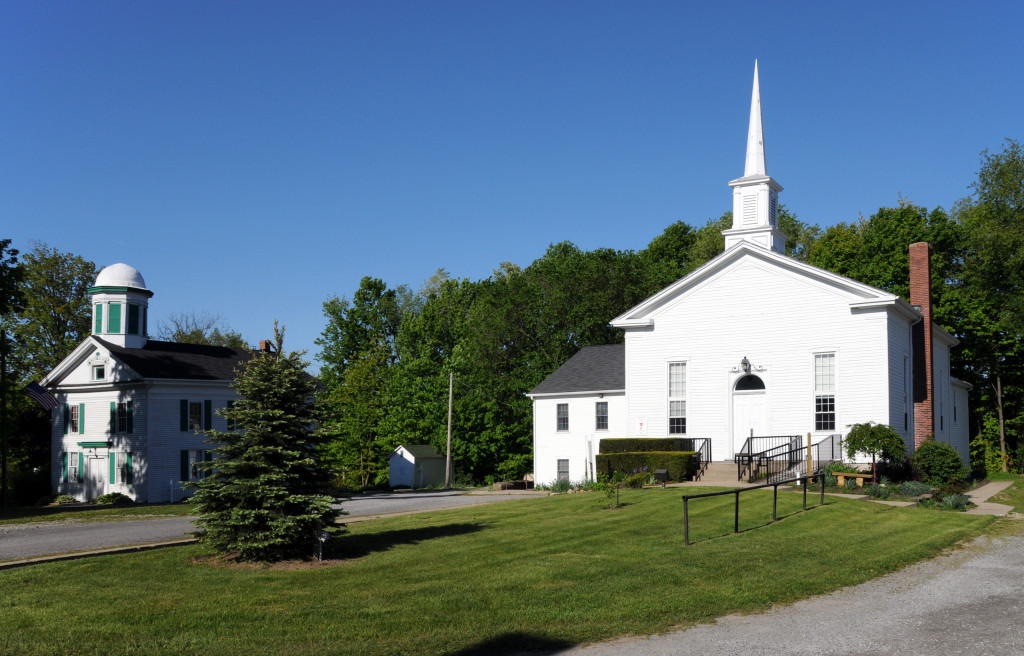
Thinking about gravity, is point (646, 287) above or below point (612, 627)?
above

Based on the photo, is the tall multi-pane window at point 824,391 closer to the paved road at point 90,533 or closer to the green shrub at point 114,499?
A: the paved road at point 90,533

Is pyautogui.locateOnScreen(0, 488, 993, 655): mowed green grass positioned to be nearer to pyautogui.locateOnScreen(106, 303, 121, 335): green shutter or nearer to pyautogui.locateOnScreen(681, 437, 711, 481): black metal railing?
pyautogui.locateOnScreen(681, 437, 711, 481): black metal railing

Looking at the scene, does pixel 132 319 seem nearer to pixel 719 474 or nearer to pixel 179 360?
pixel 179 360

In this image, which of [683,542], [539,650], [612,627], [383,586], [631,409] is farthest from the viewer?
[631,409]

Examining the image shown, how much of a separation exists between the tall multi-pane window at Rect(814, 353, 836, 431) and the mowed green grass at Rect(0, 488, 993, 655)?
11.3 m

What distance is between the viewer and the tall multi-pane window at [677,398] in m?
33.2

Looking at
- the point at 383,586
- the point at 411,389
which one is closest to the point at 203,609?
the point at 383,586

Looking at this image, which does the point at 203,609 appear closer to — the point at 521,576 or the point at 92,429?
the point at 521,576

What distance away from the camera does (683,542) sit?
15625mm

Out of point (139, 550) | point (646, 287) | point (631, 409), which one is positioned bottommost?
point (139, 550)

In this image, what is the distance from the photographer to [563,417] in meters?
41.0

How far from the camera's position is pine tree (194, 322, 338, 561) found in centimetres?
1426

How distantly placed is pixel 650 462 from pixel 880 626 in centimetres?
1951

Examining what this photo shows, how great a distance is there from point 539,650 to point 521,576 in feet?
12.2
